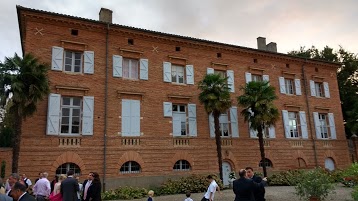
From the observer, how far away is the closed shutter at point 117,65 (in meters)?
18.2

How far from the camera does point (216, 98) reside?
1842 centimetres

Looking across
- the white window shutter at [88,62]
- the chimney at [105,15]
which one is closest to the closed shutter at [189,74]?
the chimney at [105,15]

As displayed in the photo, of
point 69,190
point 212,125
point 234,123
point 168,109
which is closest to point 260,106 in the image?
point 234,123

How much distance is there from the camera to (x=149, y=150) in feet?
59.2

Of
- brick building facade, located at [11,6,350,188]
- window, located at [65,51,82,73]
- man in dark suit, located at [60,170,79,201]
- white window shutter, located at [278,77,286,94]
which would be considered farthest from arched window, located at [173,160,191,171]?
man in dark suit, located at [60,170,79,201]

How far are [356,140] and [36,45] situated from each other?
27000mm

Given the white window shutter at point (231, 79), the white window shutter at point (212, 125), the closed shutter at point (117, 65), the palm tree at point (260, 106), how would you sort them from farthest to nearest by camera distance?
1. the white window shutter at point (231, 79)
2. the white window shutter at point (212, 125)
3. the palm tree at point (260, 106)
4. the closed shutter at point (117, 65)

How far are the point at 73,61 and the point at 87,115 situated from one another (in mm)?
3371

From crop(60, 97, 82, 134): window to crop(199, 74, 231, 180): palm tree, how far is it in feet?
24.7

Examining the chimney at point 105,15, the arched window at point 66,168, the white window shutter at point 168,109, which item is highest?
the chimney at point 105,15

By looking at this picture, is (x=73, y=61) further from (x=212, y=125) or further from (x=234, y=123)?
(x=234, y=123)

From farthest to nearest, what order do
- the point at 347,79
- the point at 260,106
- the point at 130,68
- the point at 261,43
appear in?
the point at 347,79 → the point at 261,43 → the point at 260,106 → the point at 130,68

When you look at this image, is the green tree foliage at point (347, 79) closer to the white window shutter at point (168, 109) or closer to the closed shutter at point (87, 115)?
the white window shutter at point (168, 109)

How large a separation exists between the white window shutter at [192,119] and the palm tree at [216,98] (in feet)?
3.85
